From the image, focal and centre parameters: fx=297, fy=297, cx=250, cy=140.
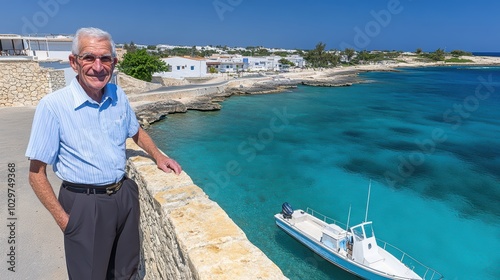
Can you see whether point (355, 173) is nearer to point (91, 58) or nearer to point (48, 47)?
point (91, 58)

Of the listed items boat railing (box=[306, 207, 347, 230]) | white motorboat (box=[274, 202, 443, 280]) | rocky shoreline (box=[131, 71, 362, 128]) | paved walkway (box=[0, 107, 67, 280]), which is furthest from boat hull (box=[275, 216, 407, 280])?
rocky shoreline (box=[131, 71, 362, 128])

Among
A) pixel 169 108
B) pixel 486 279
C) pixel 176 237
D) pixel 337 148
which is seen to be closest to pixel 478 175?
pixel 337 148

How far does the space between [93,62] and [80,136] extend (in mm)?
610

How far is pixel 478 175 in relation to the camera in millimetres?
18750

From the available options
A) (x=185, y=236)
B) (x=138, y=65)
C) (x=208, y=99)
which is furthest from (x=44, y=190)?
(x=138, y=65)

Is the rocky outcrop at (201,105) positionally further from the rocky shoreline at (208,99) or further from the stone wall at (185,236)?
the stone wall at (185,236)

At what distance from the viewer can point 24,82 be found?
16.9 m

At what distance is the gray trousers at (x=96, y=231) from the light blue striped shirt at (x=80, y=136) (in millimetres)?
179

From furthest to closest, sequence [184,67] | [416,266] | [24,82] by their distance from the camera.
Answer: [184,67] < [24,82] < [416,266]

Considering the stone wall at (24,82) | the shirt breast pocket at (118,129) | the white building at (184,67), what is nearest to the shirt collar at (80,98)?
the shirt breast pocket at (118,129)

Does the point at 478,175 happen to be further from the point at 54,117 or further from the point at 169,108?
the point at 169,108

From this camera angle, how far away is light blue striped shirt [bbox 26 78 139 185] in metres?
2.27

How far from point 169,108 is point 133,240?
3022 centimetres

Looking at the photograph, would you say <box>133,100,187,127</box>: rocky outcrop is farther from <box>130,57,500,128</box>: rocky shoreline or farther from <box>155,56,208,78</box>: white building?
<box>155,56,208,78</box>: white building
